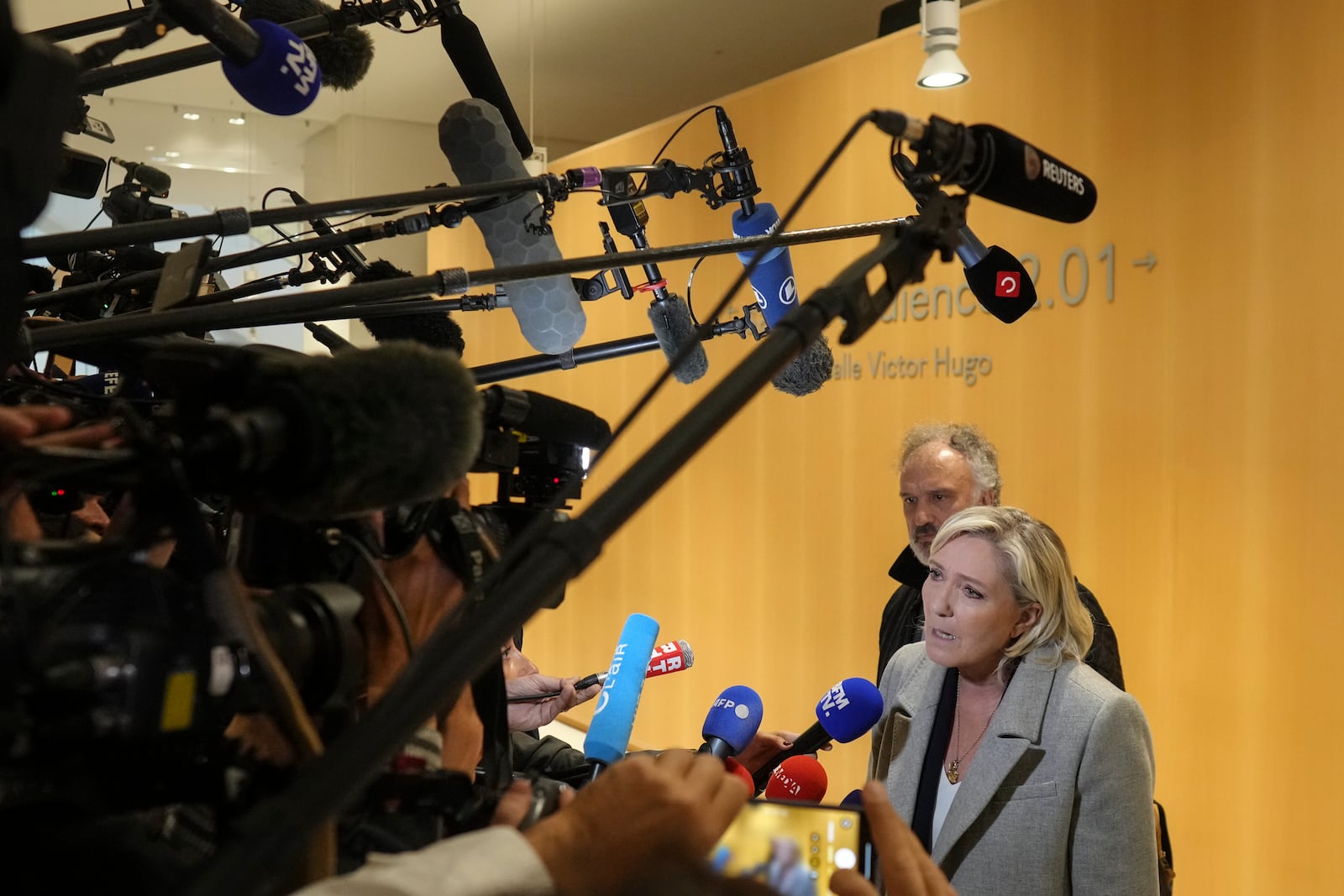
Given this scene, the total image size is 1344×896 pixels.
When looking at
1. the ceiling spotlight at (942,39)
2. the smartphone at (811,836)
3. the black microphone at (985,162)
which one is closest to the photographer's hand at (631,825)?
the smartphone at (811,836)

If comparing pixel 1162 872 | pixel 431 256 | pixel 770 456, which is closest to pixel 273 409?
pixel 1162 872

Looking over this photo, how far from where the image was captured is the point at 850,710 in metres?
1.79

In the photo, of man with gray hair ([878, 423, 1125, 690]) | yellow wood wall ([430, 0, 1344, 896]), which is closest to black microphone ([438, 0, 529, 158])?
man with gray hair ([878, 423, 1125, 690])

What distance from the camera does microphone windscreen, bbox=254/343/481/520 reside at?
66 centimetres

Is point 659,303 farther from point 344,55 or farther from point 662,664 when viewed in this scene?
point 662,664

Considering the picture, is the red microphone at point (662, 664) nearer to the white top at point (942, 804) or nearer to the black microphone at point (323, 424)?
the white top at point (942, 804)

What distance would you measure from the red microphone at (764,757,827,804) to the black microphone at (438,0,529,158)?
3.06 feet

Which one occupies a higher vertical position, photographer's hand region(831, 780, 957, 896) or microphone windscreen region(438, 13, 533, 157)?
microphone windscreen region(438, 13, 533, 157)

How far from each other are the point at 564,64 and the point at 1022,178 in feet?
19.5

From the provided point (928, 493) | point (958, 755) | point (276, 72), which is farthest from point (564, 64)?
point (276, 72)

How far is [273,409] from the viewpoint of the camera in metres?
0.65

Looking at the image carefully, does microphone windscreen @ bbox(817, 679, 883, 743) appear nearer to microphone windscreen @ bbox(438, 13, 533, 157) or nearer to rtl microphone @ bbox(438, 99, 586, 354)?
rtl microphone @ bbox(438, 99, 586, 354)

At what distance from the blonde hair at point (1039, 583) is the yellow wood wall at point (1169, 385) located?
4.18 ft

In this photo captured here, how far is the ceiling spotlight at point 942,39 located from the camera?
326cm
